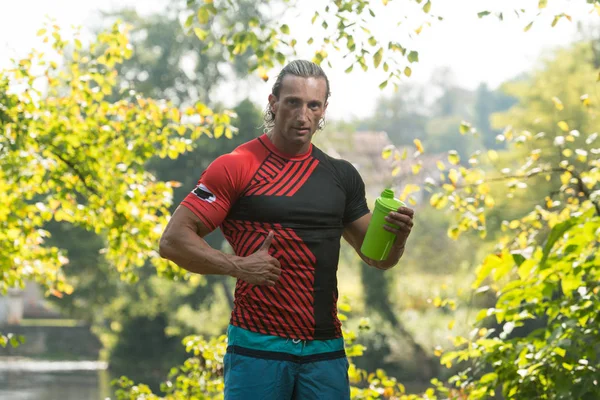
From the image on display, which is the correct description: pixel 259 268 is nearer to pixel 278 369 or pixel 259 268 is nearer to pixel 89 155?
pixel 278 369

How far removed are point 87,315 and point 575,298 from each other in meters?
35.6

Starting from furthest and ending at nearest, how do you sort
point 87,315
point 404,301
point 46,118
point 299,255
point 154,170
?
point 154,170, point 87,315, point 404,301, point 46,118, point 299,255

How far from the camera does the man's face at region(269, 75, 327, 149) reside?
127 inches

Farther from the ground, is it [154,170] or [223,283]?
[154,170]

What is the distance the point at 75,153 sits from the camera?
734cm

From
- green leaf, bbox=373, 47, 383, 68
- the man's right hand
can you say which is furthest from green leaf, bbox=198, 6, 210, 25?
the man's right hand

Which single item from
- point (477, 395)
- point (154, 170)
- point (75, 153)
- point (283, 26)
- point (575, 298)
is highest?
point (154, 170)

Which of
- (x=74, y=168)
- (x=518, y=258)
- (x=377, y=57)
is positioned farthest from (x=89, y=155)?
(x=518, y=258)

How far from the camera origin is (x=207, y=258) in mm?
3027

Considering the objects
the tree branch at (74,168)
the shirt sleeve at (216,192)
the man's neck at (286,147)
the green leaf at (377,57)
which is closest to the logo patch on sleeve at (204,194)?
the shirt sleeve at (216,192)

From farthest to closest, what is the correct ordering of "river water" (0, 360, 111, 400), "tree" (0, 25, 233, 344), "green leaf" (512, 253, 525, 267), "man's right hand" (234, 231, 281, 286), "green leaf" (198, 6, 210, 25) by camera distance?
"river water" (0, 360, 111, 400)
"tree" (0, 25, 233, 344)
"green leaf" (198, 6, 210, 25)
"green leaf" (512, 253, 525, 267)
"man's right hand" (234, 231, 281, 286)

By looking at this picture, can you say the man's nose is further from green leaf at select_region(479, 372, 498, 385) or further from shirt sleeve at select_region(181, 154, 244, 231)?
green leaf at select_region(479, 372, 498, 385)

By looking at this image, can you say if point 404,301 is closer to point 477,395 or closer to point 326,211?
point 477,395

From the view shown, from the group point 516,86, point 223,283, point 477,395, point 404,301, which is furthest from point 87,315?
point 477,395
